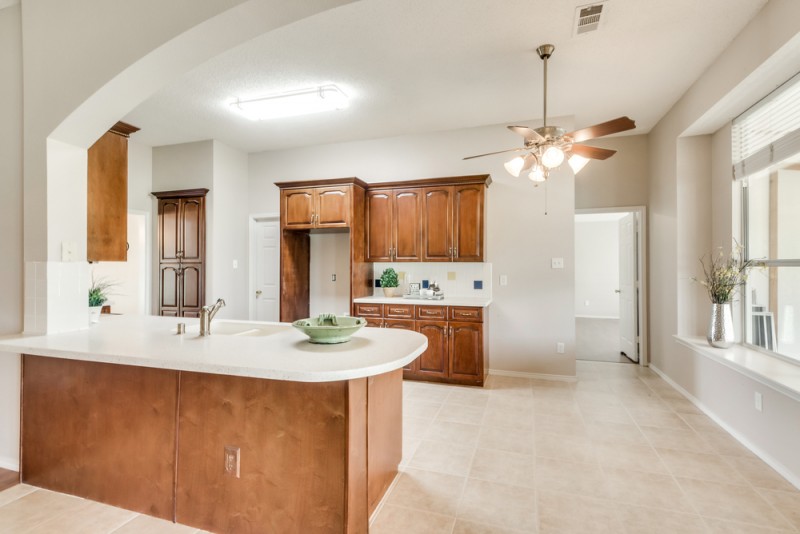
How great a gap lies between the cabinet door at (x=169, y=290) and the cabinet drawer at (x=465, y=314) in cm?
364

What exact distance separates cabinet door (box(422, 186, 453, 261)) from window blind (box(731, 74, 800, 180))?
2.57 m

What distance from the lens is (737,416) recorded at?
2.81m

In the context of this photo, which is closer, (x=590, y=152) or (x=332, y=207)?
(x=590, y=152)

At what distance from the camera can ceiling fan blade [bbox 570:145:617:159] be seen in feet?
9.13

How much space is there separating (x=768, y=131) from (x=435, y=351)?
132 inches

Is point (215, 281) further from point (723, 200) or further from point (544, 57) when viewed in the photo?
point (723, 200)

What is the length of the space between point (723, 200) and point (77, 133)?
16.5ft

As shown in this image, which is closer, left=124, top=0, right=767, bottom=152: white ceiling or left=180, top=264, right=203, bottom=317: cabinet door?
left=124, top=0, right=767, bottom=152: white ceiling

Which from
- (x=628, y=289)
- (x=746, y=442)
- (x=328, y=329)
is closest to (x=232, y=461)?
(x=328, y=329)

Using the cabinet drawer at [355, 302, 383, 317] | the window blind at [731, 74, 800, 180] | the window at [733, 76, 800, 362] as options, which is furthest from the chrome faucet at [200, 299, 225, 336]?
the window blind at [731, 74, 800, 180]

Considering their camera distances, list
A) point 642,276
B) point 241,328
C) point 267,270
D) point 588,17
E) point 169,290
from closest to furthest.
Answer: point 588,17
point 241,328
point 642,276
point 169,290
point 267,270

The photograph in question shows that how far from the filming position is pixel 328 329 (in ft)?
6.13

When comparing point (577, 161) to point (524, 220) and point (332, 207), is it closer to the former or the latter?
point (524, 220)

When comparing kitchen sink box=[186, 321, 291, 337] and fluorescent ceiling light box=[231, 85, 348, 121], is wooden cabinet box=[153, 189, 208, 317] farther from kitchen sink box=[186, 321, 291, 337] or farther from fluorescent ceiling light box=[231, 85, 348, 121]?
kitchen sink box=[186, 321, 291, 337]
